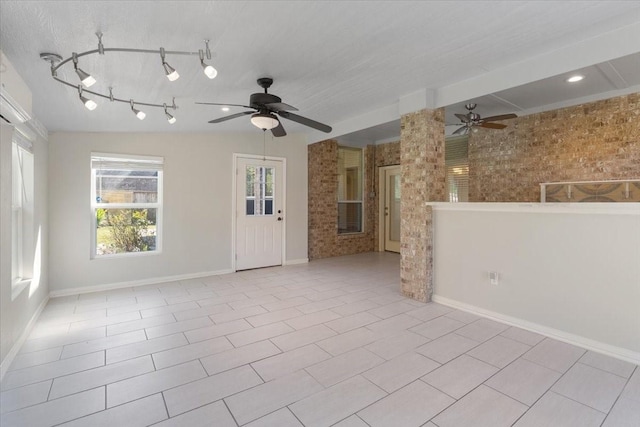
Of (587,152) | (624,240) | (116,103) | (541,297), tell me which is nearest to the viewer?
(624,240)

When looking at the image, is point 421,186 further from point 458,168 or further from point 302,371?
point 458,168

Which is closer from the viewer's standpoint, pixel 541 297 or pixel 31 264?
pixel 541 297

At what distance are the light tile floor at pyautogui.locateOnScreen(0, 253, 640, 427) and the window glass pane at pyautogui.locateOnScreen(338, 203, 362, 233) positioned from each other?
369cm

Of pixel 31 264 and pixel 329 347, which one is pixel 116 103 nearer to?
pixel 31 264

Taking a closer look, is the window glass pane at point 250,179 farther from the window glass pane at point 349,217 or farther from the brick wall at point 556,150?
the brick wall at point 556,150

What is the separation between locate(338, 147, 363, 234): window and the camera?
285 inches

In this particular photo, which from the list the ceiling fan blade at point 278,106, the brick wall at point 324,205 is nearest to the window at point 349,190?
the brick wall at point 324,205

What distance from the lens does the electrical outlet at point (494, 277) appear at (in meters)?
3.21

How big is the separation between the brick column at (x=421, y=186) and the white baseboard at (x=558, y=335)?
0.43 m

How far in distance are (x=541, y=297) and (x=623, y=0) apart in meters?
2.30

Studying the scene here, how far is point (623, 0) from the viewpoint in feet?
6.31

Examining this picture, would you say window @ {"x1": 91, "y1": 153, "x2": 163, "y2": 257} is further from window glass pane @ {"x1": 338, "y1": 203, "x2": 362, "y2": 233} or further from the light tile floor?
window glass pane @ {"x1": 338, "y1": 203, "x2": 362, "y2": 233}

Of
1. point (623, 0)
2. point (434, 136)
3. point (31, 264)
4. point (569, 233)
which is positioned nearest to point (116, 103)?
point (31, 264)

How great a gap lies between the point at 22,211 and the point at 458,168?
20.7ft
